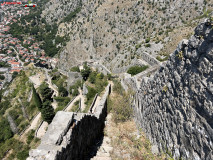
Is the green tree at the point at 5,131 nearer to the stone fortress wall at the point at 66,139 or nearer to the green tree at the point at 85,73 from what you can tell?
the green tree at the point at 85,73

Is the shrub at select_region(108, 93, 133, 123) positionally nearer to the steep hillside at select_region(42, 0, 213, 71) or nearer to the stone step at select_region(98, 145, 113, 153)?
the stone step at select_region(98, 145, 113, 153)

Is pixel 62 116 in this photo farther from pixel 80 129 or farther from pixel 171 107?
pixel 171 107

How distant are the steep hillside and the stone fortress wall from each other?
1674 centimetres

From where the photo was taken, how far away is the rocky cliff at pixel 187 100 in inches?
119

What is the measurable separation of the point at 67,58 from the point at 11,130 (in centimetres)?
4966

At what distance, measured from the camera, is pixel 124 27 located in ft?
166

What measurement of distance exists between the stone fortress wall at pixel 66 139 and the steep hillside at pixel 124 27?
54.9ft

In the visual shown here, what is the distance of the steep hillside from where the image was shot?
92.2ft

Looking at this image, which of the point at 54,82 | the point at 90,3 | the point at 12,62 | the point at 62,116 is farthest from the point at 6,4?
the point at 62,116

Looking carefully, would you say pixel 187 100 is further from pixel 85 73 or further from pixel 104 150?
pixel 85 73

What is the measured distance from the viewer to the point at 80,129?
220 inches

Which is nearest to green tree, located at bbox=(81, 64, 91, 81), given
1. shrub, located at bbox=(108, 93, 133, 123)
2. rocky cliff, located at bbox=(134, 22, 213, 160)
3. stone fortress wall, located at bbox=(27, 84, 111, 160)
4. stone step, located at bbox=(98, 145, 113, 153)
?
shrub, located at bbox=(108, 93, 133, 123)

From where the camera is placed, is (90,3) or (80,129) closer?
(80,129)

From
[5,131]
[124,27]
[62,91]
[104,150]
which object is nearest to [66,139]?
[104,150]
